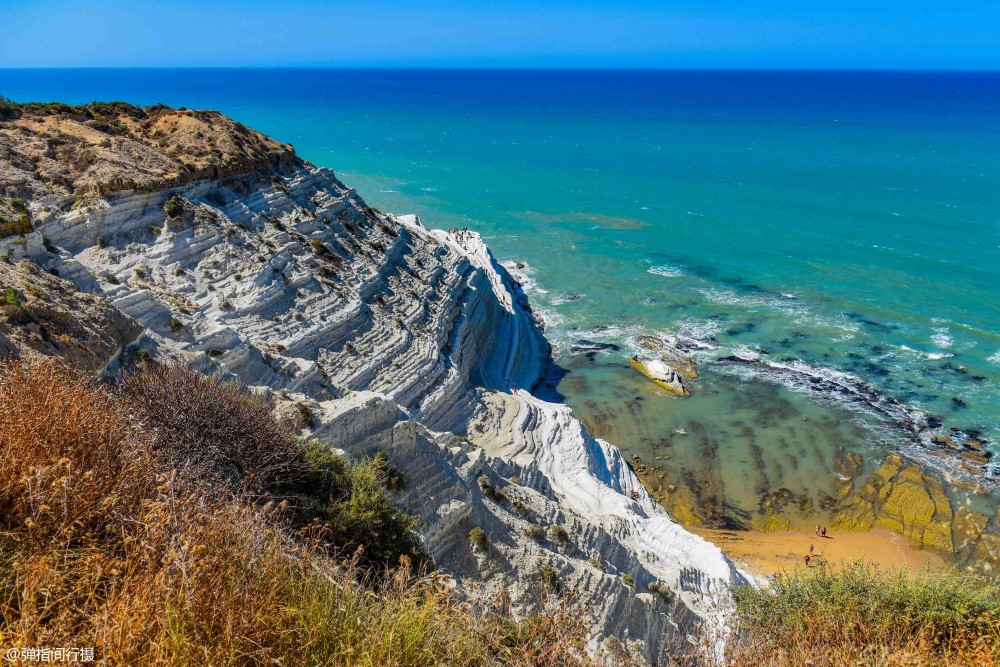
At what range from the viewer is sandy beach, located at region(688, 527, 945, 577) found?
2716 centimetres

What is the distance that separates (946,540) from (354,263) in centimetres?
3083

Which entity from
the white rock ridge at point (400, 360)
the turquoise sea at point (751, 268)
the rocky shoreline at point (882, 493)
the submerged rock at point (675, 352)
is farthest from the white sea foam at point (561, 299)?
the rocky shoreline at point (882, 493)

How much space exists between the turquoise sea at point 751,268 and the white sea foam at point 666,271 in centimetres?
30

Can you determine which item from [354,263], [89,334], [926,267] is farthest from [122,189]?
[926,267]

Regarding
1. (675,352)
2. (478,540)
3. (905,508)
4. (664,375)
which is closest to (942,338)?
(675,352)

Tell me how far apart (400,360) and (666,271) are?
3774cm

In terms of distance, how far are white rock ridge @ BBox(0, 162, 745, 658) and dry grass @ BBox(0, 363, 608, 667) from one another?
7.69m

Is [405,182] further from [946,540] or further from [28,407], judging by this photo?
[28,407]

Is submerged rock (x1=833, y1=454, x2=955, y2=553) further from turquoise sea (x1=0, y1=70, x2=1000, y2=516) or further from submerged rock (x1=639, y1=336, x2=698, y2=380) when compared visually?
submerged rock (x1=639, y1=336, x2=698, y2=380)

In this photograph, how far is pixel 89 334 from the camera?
17.0 m

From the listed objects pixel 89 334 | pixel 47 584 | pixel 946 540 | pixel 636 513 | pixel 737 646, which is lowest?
pixel 946 540

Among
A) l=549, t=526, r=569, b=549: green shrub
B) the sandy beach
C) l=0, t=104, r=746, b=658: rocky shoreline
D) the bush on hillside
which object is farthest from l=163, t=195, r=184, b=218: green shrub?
the sandy beach

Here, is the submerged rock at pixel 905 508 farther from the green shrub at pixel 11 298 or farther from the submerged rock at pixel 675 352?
the green shrub at pixel 11 298

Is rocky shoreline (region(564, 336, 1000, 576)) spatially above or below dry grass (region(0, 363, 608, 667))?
below
